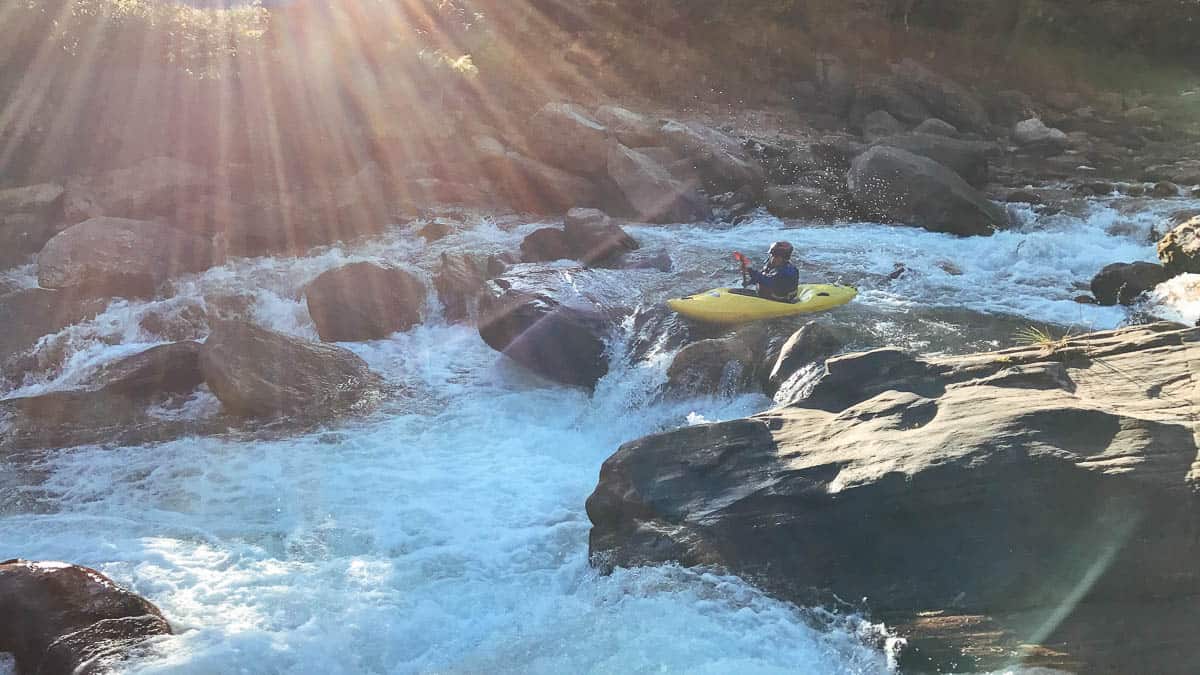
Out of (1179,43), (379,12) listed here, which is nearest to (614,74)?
(379,12)

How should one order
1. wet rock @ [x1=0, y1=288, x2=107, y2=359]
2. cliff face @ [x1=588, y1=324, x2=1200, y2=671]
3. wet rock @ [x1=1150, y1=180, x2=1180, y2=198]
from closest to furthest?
cliff face @ [x1=588, y1=324, x2=1200, y2=671], wet rock @ [x1=0, y1=288, x2=107, y2=359], wet rock @ [x1=1150, y1=180, x2=1180, y2=198]

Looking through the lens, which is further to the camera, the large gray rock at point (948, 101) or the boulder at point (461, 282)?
the large gray rock at point (948, 101)

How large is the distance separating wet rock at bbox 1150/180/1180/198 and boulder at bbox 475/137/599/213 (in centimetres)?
850

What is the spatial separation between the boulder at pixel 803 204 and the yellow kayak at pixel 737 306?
15.2 feet

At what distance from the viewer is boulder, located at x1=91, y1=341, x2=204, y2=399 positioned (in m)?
7.59

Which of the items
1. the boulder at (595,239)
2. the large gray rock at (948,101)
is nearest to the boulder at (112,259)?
the boulder at (595,239)

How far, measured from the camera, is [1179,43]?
2612 cm

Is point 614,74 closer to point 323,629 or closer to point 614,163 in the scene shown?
point 614,163

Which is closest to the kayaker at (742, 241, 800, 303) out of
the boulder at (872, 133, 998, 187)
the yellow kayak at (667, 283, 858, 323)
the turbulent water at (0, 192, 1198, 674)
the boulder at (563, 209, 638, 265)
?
the yellow kayak at (667, 283, 858, 323)

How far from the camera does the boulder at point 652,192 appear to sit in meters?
12.6

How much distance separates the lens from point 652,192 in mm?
12641

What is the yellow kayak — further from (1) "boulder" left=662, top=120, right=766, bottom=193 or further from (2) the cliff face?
(1) "boulder" left=662, top=120, right=766, bottom=193

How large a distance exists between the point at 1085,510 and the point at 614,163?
10262 mm

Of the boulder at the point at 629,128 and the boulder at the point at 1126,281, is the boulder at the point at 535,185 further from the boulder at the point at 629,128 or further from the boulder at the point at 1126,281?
the boulder at the point at 1126,281
